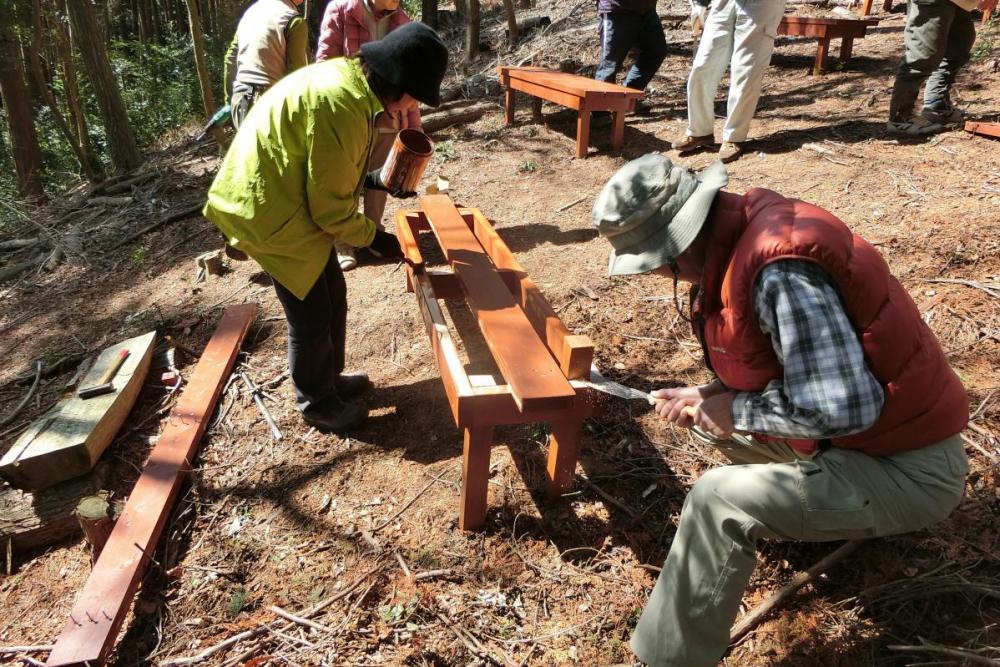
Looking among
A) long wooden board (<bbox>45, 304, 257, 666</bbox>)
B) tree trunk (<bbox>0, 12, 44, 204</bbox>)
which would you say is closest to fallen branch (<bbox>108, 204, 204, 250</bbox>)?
long wooden board (<bbox>45, 304, 257, 666</bbox>)

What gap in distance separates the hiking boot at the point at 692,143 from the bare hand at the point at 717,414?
4.37m

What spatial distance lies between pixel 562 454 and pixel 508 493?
1.36ft

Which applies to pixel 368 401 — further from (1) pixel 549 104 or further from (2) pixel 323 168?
(1) pixel 549 104

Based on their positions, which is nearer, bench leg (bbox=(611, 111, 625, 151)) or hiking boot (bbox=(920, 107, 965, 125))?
hiking boot (bbox=(920, 107, 965, 125))

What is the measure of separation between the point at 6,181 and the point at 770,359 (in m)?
13.6

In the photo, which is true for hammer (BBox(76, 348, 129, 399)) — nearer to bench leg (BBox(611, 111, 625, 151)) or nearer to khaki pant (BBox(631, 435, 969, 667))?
khaki pant (BBox(631, 435, 969, 667))

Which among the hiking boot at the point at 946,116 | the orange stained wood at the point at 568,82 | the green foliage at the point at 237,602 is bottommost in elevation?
the green foliage at the point at 237,602

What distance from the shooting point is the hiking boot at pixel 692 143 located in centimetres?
564

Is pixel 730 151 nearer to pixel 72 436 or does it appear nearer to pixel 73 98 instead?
pixel 72 436

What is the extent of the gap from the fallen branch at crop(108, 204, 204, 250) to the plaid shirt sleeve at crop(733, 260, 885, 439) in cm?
632

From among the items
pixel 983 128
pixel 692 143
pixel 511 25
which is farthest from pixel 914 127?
pixel 511 25

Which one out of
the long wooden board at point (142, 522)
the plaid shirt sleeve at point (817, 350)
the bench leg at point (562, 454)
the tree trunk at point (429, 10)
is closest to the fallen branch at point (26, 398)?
the long wooden board at point (142, 522)

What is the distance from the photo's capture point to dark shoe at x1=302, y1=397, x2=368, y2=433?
3.20 metres

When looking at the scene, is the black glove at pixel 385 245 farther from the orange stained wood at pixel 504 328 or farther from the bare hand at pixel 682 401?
the bare hand at pixel 682 401
